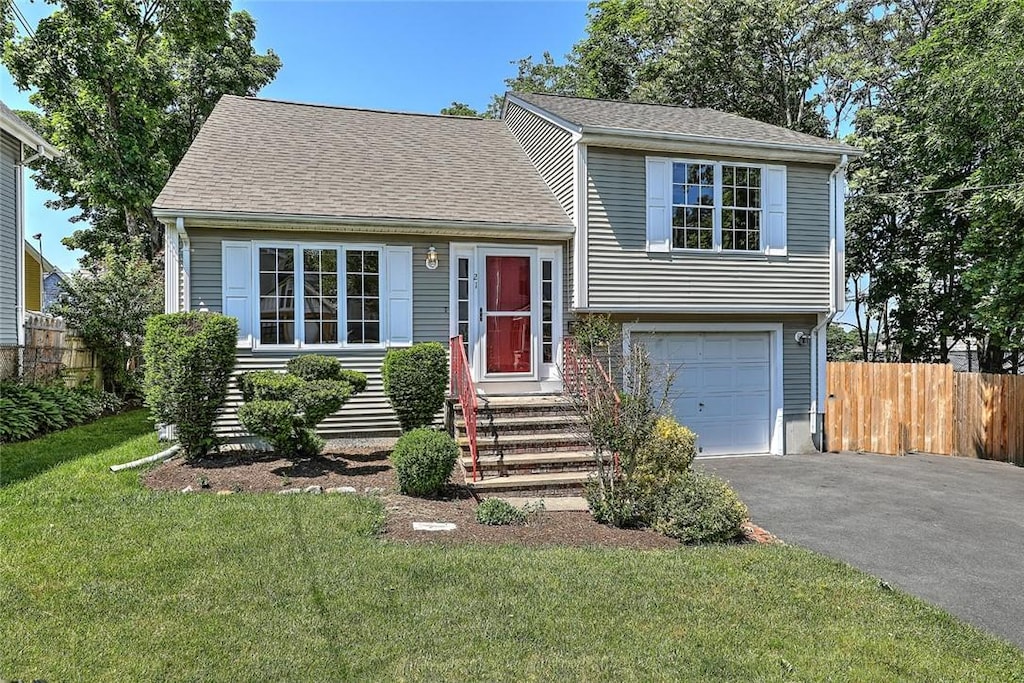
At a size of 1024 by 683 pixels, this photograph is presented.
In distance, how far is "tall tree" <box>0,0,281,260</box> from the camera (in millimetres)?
14680

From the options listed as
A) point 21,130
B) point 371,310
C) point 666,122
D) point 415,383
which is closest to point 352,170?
point 371,310

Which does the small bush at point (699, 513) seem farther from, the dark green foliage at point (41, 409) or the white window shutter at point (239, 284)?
the dark green foliage at point (41, 409)

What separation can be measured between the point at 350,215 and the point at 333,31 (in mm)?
4703

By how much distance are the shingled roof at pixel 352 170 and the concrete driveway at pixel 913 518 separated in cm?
512

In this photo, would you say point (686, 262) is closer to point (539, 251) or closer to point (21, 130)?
point (539, 251)

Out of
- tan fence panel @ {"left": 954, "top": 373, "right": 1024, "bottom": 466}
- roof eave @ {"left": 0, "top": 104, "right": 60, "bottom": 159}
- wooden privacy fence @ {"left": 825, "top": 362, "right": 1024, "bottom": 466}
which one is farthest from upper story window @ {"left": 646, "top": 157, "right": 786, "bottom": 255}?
roof eave @ {"left": 0, "top": 104, "right": 60, "bottom": 159}

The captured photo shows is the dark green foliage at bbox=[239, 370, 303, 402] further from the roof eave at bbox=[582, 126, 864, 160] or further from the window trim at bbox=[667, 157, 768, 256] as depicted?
the window trim at bbox=[667, 157, 768, 256]

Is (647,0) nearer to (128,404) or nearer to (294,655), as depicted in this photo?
(128,404)

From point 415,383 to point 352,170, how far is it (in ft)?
14.5

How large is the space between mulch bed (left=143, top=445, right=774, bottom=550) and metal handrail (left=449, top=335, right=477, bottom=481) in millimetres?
657

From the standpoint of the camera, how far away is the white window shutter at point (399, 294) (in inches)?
370

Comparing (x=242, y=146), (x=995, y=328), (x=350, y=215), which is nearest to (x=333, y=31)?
(x=242, y=146)

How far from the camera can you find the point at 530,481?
716cm

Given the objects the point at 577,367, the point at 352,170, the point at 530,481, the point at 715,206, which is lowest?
the point at 530,481
